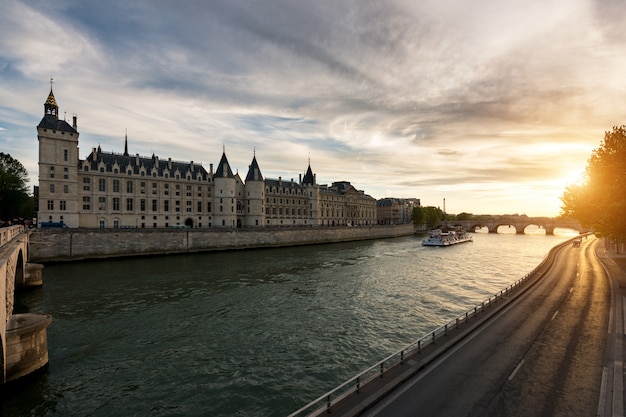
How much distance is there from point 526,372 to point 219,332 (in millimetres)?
17020

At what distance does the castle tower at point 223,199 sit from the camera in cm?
8588

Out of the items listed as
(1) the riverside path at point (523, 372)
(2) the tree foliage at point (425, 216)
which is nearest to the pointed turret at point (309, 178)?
(2) the tree foliage at point (425, 216)

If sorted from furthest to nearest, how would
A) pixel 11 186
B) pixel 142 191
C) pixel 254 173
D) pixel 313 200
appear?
pixel 313 200 → pixel 254 173 → pixel 142 191 → pixel 11 186

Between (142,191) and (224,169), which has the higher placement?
(224,169)

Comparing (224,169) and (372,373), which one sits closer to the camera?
(372,373)

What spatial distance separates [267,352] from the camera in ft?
59.1

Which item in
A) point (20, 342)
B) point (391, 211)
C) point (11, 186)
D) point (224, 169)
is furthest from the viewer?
point (391, 211)

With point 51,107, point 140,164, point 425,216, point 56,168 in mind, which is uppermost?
point 51,107

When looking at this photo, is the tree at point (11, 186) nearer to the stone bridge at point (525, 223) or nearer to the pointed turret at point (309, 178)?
the pointed turret at point (309, 178)

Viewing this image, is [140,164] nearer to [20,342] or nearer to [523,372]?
[20,342]

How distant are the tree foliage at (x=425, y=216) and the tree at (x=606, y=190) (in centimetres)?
11945

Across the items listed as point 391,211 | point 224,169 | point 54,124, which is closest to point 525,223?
point 391,211

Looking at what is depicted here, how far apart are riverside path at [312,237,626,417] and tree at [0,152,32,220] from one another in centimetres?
8683

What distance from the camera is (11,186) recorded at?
68.4 meters
